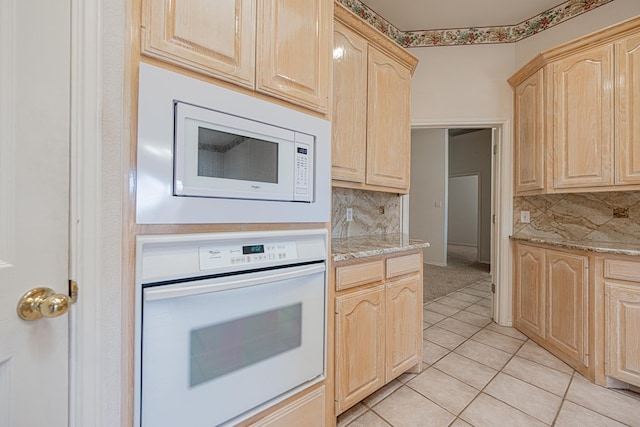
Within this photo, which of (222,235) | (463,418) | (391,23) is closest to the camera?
(222,235)

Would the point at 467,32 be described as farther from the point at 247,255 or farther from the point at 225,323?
the point at 225,323

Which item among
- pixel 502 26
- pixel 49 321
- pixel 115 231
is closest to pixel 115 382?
pixel 49 321

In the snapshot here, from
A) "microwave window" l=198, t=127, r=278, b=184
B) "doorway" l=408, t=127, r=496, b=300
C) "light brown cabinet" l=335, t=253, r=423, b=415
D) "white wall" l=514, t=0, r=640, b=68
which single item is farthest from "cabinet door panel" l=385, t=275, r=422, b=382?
"white wall" l=514, t=0, r=640, b=68

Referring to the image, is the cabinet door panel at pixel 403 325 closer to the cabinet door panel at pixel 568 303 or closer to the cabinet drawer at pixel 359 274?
the cabinet drawer at pixel 359 274

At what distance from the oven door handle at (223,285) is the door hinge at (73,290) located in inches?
6.0

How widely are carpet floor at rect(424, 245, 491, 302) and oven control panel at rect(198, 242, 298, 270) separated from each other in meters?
3.07

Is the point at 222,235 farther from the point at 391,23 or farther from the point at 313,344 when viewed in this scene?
the point at 391,23

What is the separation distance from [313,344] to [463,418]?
1.07 meters

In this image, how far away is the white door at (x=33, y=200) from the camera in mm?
610

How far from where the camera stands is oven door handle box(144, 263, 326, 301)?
0.80 m

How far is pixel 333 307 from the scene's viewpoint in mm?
1351

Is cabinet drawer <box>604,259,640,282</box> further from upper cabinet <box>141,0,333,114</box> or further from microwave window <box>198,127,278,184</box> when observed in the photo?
microwave window <box>198,127,278,184</box>

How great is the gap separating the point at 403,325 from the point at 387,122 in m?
1.41

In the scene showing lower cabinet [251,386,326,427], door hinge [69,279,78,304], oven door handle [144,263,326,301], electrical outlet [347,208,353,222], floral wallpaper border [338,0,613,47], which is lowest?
lower cabinet [251,386,326,427]
